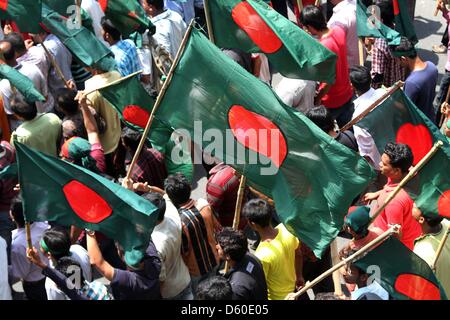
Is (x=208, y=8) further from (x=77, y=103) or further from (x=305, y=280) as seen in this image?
(x=305, y=280)

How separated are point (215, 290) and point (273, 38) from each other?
101 inches

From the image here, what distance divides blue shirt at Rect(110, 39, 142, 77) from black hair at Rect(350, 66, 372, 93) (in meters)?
2.33

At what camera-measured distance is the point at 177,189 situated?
8.16 m

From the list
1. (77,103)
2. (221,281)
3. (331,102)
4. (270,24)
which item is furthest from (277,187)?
(331,102)

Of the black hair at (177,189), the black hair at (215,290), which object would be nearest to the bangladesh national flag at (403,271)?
the black hair at (215,290)

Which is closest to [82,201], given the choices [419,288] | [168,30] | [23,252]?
[23,252]

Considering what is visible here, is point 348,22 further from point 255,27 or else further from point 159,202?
point 159,202

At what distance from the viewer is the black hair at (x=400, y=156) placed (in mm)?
8461

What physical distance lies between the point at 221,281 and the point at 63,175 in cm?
143

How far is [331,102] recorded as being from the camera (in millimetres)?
10820

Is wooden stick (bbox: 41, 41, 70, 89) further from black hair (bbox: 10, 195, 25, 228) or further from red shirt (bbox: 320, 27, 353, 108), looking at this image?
red shirt (bbox: 320, 27, 353, 108)

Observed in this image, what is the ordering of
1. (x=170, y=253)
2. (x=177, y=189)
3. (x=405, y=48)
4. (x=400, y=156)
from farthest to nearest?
(x=405, y=48) → (x=400, y=156) → (x=177, y=189) → (x=170, y=253)

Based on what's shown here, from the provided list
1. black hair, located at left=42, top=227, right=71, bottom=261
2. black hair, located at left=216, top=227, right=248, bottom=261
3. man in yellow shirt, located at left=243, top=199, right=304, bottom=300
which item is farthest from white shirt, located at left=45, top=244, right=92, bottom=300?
man in yellow shirt, located at left=243, top=199, right=304, bottom=300

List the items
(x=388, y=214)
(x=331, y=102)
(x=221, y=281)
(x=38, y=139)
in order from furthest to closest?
(x=331, y=102), (x=38, y=139), (x=388, y=214), (x=221, y=281)
